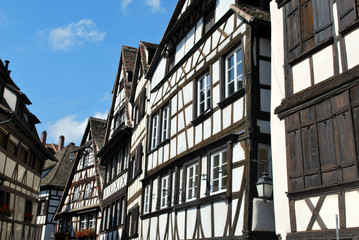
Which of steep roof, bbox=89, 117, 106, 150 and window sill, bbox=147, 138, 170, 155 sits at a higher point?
steep roof, bbox=89, 117, 106, 150

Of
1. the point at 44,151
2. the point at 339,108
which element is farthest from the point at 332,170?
the point at 44,151

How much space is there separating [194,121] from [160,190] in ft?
11.9

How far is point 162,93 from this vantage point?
17.7 metres

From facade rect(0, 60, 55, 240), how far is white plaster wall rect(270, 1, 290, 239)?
1209cm

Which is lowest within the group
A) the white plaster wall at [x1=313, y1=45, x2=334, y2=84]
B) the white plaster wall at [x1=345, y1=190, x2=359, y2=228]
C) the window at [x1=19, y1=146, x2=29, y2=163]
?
the white plaster wall at [x1=345, y1=190, x2=359, y2=228]

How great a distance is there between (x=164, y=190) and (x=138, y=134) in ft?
19.4

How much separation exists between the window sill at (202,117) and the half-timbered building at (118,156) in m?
8.83

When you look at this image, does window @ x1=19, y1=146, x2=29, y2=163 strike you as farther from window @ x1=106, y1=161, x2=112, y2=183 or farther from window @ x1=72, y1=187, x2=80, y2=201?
window @ x1=72, y1=187, x2=80, y2=201

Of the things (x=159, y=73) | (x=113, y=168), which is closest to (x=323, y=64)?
(x=159, y=73)

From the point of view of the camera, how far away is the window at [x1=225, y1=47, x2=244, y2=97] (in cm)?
1183

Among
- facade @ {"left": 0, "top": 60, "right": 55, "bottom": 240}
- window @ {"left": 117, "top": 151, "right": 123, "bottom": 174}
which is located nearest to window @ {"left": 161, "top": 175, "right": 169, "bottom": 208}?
facade @ {"left": 0, "top": 60, "right": 55, "bottom": 240}

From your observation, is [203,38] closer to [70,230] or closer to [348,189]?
[348,189]

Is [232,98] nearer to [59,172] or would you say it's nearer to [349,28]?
[349,28]

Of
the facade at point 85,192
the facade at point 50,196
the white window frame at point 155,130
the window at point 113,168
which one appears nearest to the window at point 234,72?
the white window frame at point 155,130
